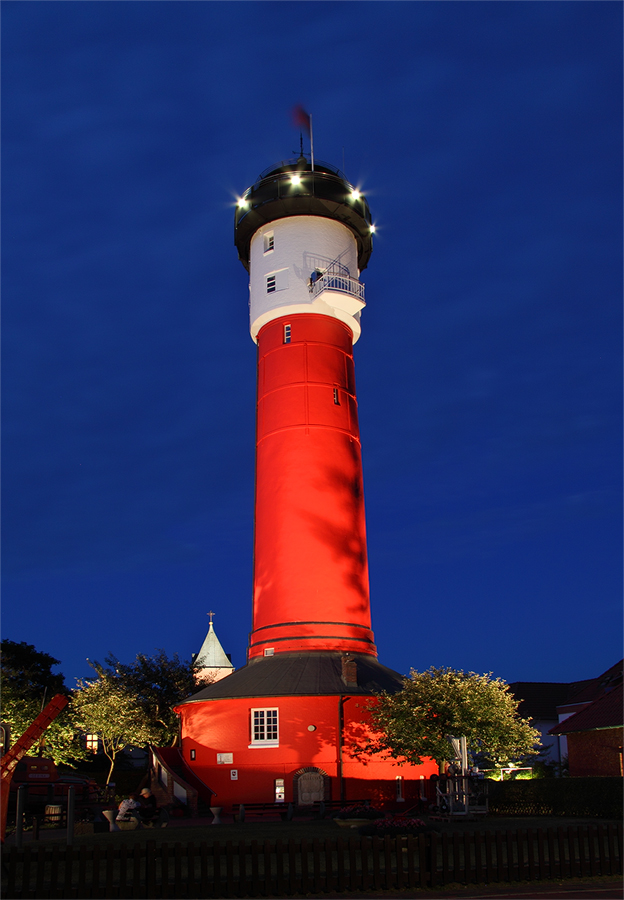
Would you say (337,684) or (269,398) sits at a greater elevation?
(269,398)

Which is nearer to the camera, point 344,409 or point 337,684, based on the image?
point 337,684

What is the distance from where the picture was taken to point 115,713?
39625 millimetres

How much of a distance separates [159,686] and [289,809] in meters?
16.4

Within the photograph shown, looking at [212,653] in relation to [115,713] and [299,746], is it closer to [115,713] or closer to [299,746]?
[115,713]

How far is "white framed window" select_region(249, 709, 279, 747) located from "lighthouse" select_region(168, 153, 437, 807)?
45 mm

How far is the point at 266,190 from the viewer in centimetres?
4294

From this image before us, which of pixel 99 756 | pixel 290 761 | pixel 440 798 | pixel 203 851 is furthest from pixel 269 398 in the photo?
pixel 99 756

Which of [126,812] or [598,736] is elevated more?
[598,736]

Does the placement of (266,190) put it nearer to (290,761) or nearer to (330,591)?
(330,591)

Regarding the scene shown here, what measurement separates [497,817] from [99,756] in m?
39.2

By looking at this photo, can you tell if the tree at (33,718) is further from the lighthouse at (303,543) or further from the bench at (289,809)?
the bench at (289,809)

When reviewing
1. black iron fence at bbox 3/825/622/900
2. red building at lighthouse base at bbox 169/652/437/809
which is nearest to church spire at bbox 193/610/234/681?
red building at lighthouse base at bbox 169/652/437/809

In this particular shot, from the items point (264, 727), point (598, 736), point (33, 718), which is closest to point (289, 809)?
point (264, 727)

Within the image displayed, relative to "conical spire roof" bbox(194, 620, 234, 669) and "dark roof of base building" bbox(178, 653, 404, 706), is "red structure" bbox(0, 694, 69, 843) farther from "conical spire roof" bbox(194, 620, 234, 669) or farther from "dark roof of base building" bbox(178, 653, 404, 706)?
"conical spire roof" bbox(194, 620, 234, 669)
